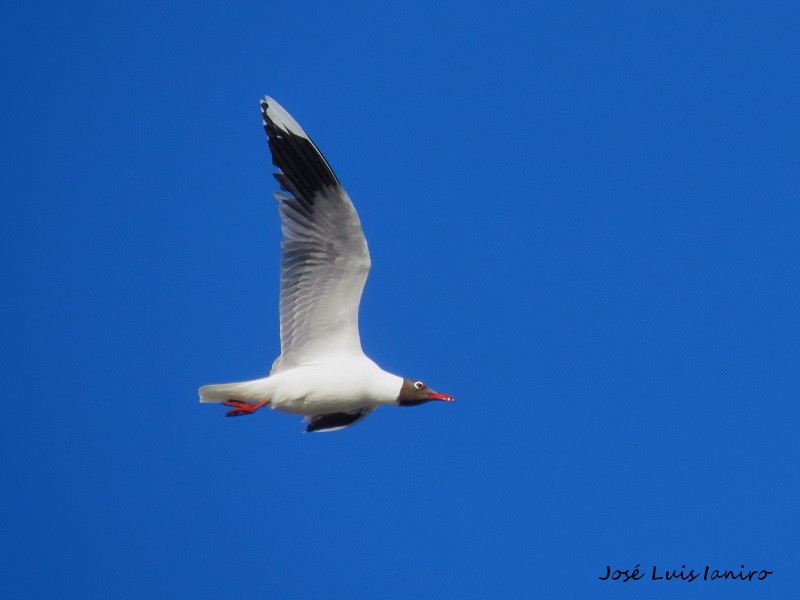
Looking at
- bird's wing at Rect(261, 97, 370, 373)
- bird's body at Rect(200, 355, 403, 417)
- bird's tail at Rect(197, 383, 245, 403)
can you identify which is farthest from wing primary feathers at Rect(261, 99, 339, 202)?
bird's tail at Rect(197, 383, 245, 403)

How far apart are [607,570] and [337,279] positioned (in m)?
2.73

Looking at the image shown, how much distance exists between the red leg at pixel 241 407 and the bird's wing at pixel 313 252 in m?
0.36

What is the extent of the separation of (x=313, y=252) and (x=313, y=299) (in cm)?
32

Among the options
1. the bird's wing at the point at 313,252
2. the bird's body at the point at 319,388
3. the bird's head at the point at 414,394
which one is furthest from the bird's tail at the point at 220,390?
the bird's head at the point at 414,394

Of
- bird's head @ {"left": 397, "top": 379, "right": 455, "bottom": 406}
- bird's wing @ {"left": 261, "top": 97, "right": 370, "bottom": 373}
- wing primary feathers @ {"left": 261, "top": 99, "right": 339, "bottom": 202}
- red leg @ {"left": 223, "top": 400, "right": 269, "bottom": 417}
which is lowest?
red leg @ {"left": 223, "top": 400, "right": 269, "bottom": 417}

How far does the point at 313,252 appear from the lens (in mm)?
15445

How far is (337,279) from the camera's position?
1546 cm

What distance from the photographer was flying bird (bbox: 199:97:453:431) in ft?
50.4

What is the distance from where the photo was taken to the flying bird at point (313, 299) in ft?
50.4

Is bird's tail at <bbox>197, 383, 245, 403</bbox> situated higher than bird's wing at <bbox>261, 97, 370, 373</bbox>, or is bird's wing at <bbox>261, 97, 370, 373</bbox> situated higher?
bird's wing at <bbox>261, 97, 370, 373</bbox>

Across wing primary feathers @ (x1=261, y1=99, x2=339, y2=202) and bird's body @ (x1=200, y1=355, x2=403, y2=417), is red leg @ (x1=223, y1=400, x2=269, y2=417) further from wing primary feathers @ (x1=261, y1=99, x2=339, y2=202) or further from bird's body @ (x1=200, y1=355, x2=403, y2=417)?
wing primary feathers @ (x1=261, y1=99, x2=339, y2=202)

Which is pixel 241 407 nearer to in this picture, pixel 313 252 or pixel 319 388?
pixel 319 388

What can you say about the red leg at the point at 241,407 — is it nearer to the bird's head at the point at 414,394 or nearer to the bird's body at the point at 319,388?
the bird's body at the point at 319,388

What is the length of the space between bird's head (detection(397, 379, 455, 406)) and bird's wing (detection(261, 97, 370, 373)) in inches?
15.6
